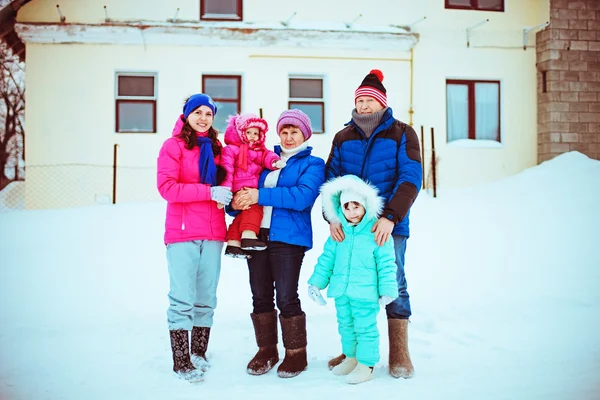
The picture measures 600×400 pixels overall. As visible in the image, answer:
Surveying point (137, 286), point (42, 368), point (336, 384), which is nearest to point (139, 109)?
point (137, 286)

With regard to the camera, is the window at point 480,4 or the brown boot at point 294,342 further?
the window at point 480,4

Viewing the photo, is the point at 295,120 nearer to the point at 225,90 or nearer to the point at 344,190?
the point at 344,190

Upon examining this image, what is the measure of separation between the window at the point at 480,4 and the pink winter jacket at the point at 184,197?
10.8 meters

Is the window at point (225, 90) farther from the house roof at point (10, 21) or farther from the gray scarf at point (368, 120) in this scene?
the gray scarf at point (368, 120)

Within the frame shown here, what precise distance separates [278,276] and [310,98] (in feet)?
29.8

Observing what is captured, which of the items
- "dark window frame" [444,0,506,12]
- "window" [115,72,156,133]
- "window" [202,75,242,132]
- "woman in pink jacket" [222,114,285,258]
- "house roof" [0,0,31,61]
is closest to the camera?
"woman in pink jacket" [222,114,285,258]

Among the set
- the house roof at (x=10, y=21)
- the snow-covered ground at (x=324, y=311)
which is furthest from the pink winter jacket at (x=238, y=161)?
the house roof at (x=10, y=21)

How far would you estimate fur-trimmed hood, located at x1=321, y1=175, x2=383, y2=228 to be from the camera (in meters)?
3.75

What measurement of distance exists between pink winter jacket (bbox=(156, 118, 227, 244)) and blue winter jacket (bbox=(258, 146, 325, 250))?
0.41 m

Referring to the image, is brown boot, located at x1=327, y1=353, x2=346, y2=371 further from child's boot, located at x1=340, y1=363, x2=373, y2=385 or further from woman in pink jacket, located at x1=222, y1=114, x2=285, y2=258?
woman in pink jacket, located at x1=222, y1=114, x2=285, y2=258

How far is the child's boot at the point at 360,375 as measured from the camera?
3.72 metres

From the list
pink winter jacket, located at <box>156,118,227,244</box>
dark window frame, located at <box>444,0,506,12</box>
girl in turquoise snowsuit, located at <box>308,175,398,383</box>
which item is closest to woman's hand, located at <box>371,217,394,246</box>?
girl in turquoise snowsuit, located at <box>308,175,398,383</box>

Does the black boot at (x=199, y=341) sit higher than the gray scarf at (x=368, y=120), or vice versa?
the gray scarf at (x=368, y=120)

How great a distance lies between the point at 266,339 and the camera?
4.09 metres
